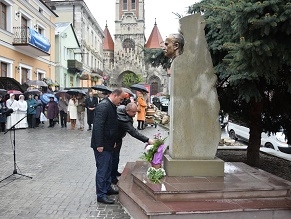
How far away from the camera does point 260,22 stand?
4.52 meters

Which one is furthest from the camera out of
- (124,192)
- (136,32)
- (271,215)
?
(136,32)

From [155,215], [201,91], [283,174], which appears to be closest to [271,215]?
[155,215]

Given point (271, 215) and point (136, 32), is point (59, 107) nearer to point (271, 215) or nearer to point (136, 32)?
point (271, 215)

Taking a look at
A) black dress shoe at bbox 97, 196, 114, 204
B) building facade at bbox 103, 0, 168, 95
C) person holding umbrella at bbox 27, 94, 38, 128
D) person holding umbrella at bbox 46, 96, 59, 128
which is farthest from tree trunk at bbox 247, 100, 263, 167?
building facade at bbox 103, 0, 168, 95

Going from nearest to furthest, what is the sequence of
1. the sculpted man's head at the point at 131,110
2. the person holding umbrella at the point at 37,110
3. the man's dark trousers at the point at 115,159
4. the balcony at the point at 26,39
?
the sculpted man's head at the point at 131,110, the man's dark trousers at the point at 115,159, the person holding umbrella at the point at 37,110, the balcony at the point at 26,39

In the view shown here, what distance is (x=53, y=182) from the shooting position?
6691 millimetres

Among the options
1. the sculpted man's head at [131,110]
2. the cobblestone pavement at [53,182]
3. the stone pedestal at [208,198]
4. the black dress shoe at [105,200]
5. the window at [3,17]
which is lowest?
the cobblestone pavement at [53,182]

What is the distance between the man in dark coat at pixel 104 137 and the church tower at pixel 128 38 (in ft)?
211

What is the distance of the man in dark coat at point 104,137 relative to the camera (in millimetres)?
5223

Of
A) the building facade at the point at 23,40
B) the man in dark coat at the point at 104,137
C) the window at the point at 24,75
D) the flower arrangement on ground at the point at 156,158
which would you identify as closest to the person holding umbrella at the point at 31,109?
the building facade at the point at 23,40

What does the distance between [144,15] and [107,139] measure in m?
76.2

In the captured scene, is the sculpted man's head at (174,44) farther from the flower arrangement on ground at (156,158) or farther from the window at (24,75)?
the window at (24,75)

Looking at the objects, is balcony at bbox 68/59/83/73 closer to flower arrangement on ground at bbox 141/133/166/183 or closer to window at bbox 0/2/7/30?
window at bbox 0/2/7/30

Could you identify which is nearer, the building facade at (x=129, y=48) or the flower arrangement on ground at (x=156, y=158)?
the flower arrangement on ground at (x=156, y=158)
